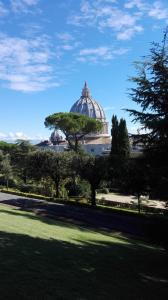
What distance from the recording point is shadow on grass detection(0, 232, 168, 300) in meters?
7.22

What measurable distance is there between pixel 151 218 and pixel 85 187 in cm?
3733

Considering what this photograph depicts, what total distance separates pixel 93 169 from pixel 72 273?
32.3m

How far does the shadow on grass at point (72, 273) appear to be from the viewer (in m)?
7.22

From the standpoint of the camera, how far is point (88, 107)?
16350cm

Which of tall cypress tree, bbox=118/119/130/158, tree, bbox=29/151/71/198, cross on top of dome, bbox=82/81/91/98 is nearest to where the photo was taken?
tree, bbox=29/151/71/198

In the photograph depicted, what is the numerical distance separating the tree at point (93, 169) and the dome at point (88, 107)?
11816cm

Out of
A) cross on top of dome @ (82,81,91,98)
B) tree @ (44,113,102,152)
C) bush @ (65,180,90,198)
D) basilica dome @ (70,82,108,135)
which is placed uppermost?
cross on top of dome @ (82,81,91,98)

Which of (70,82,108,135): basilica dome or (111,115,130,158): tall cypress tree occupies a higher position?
(70,82,108,135): basilica dome

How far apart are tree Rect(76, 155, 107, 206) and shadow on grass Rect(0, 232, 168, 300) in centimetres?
2713

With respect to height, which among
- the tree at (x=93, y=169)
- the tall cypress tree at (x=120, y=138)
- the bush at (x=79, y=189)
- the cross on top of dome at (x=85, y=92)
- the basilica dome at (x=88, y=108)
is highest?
the cross on top of dome at (x=85, y=92)

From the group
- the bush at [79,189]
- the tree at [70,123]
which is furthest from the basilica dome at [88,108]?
the bush at [79,189]

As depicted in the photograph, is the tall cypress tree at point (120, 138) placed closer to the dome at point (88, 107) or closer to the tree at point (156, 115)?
the tree at point (156, 115)

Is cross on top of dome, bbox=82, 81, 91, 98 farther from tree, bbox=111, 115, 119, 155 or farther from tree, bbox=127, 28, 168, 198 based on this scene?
tree, bbox=127, 28, 168, 198

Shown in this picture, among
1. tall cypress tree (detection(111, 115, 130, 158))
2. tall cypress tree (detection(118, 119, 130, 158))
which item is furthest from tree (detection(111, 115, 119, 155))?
tall cypress tree (detection(118, 119, 130, 158))
